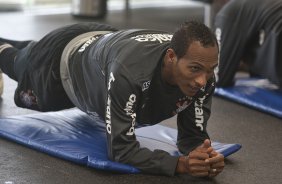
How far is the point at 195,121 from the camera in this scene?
2.41 m

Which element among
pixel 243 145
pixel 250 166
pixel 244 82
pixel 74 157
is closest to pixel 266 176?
pixel 250 166

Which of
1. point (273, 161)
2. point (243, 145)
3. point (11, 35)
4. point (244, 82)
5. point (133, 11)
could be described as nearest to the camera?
point (273, 161)

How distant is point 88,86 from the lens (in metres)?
2.45

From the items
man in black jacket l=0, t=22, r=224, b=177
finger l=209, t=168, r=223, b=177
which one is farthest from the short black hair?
finger l=209, t=168, r=223, b=177

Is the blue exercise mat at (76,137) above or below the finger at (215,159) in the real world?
below

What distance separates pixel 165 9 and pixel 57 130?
15.6ft

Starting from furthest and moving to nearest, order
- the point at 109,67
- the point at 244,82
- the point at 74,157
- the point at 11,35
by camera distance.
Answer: the point at 11,35 < the point at 244,82 < the point at 74,157 < the point at 109,67

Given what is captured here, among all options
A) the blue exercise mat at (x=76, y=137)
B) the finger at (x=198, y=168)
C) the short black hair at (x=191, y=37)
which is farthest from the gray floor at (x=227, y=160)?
the short black hair at (x=191, y=37)

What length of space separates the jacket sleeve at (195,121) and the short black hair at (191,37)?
34cm

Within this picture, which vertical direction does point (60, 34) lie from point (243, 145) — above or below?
above

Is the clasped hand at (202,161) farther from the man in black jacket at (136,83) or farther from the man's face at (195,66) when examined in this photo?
the man's face at (195,66)

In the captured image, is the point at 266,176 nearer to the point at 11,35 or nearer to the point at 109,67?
the point at 109,67

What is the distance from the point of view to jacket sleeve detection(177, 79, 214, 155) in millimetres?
2387

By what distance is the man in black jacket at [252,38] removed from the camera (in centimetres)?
349
